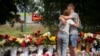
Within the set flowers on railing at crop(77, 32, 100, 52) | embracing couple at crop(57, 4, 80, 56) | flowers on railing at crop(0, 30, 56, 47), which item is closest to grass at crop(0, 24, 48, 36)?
flowers on railing at crop(77, 32, 100, 52)

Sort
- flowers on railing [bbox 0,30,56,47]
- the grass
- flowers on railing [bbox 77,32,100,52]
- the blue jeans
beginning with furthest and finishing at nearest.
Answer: the grass → flowers on railing [bbox 77,32,100,52] → flowers on railing [bbox 0,30,56,47] → the blue jeans

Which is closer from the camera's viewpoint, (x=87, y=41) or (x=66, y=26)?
(x=66, y=26)

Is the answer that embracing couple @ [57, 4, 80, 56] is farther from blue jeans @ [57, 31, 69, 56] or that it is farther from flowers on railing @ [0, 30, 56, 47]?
flowers on railing @ [0, 30, 56, 47]

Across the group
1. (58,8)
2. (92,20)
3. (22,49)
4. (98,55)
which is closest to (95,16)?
(92,20)

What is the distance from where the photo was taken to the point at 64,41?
9.17 meters

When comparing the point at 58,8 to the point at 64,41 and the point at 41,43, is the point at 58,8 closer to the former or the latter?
the point at 41,43

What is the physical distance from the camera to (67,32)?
9.15 m

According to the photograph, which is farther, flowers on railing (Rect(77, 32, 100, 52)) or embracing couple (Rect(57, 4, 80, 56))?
flowers on railing (Rect(77, 32, 100, 52))

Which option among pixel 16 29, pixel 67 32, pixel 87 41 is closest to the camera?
pixel 67 32

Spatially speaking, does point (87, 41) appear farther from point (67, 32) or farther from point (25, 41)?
point (67, 32)

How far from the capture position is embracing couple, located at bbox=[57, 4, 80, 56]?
9164mm

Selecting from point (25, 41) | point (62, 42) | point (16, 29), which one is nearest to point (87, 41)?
point (25, 41)

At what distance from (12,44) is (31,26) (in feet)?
Result: 44.1

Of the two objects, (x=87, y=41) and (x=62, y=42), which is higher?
(x=62, y=42)
